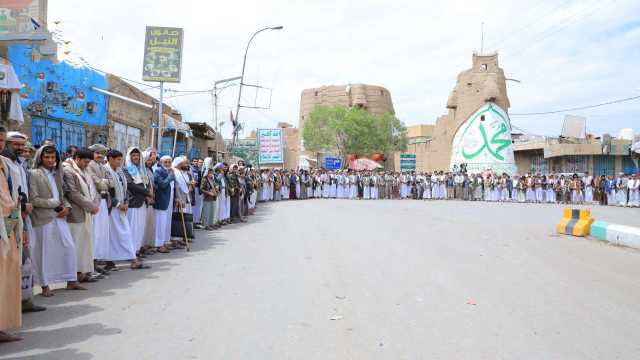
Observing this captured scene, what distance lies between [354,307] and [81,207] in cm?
344

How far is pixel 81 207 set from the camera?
6.56 meters

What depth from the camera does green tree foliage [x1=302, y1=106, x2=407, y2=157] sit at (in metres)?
53.7

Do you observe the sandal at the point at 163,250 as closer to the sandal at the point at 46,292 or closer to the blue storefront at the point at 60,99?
the sandal at the point at 46,292

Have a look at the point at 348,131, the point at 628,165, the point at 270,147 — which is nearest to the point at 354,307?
the point at 270,147

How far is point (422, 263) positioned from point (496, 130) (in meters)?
38.7

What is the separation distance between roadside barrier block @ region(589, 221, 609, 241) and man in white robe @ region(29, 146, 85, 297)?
32.9 ft

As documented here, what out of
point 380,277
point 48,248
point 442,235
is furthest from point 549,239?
point 48,248

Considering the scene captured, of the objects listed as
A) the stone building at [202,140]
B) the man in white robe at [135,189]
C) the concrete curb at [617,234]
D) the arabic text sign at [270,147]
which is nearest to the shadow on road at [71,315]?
the man in white robe at [135,189]

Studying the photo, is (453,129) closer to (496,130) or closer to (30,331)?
(496,130)

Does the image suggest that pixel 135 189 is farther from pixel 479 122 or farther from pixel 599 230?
pixel 479 122

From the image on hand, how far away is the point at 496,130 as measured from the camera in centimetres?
4422

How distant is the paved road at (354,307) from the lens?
415 cm

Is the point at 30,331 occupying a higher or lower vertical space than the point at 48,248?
lower

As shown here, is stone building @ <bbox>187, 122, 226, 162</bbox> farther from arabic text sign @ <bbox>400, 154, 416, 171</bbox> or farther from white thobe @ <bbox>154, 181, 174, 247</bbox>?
white thobe @ <bbox>154, 181, 174, 247</bbox>
